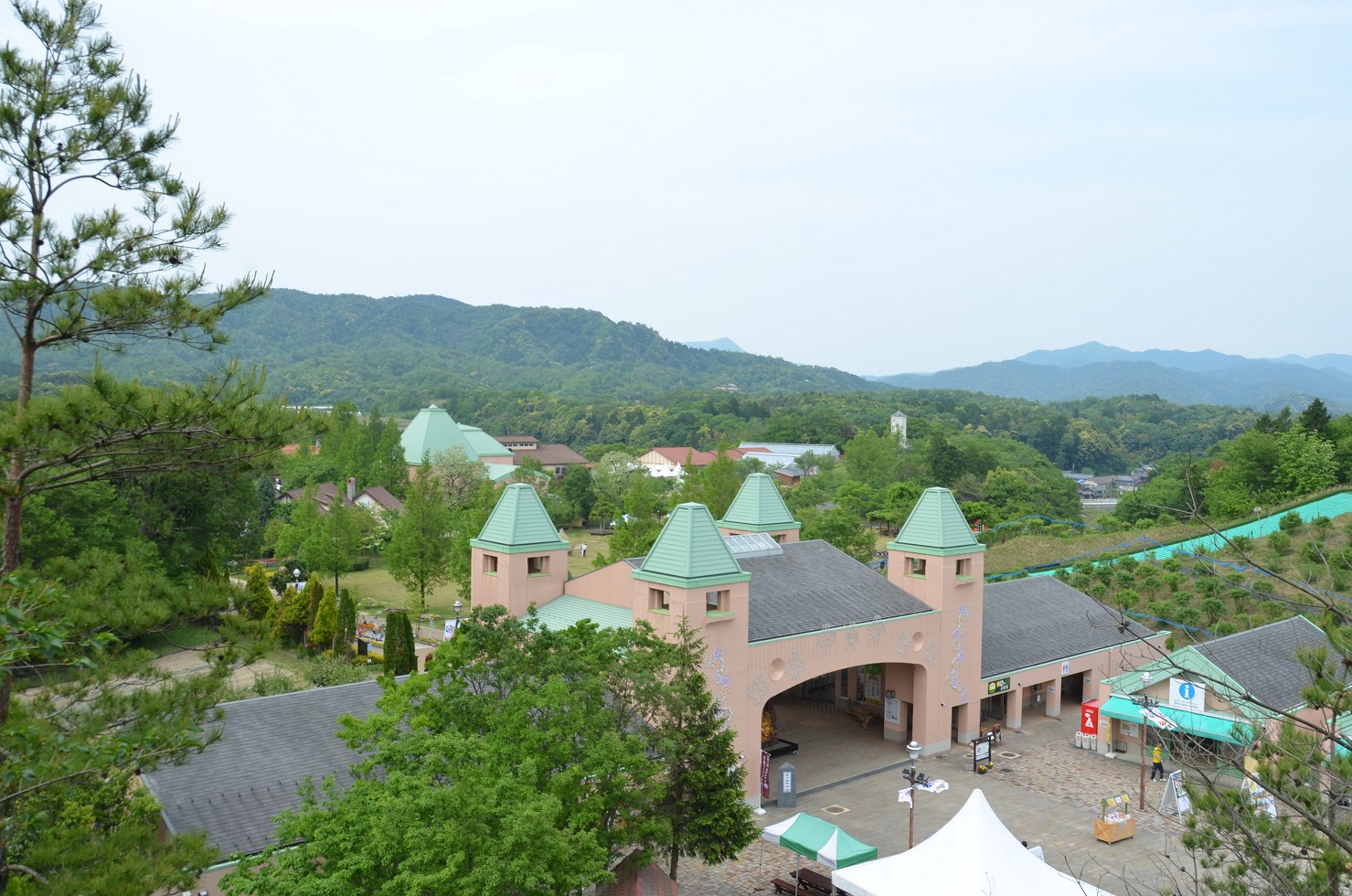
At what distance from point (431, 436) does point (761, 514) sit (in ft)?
178

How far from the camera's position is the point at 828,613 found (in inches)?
969

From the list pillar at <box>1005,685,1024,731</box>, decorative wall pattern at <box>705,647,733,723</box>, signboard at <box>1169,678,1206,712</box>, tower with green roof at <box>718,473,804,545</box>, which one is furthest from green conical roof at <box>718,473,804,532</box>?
signboard at <box>1169,678,1206,712</box>

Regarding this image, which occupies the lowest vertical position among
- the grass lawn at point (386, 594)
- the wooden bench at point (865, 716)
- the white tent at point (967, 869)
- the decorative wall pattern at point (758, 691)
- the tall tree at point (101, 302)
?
the grass lawn at point (386, 594)

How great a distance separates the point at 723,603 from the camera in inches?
860

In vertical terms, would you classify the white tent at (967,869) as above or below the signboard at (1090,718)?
above

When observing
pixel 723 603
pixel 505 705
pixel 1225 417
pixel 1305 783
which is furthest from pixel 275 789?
pixel 1225 417

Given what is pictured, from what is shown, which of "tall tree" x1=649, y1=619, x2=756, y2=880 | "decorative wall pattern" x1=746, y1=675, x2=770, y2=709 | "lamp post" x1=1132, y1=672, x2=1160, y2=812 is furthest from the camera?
"decorative wall pattern" x1=746, y1=675, x2=770, y2=709

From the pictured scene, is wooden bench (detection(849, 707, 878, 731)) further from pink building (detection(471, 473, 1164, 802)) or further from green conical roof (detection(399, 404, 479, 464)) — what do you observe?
green conical roof (detection(399, 404, 479, 464))

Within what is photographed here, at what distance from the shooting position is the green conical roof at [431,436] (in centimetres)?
7825

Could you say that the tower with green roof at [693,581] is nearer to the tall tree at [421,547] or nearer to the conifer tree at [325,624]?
the conifer tree at [325,624]

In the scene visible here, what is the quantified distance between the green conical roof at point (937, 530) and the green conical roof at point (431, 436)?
5541 centimetres

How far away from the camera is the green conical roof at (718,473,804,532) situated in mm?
30172

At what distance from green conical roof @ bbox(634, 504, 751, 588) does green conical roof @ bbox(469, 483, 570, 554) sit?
4068 mm

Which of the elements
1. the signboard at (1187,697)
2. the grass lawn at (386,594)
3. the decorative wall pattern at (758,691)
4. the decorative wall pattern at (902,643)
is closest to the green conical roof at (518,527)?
the decorative wall pattern at (758,691)
